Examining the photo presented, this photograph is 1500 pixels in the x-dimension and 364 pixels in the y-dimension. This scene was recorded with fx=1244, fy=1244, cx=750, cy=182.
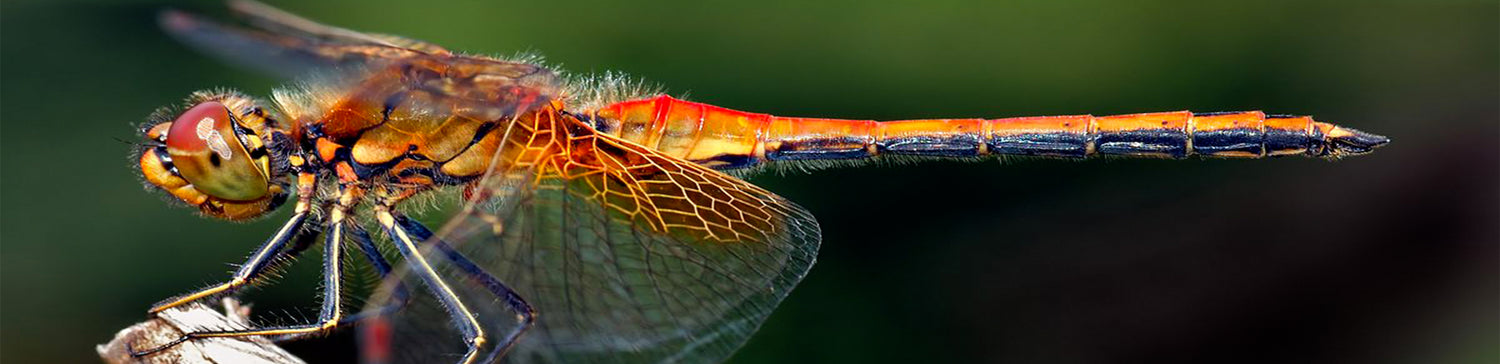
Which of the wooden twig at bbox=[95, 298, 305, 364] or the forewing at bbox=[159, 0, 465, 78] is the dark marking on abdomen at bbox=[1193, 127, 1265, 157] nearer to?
the forewing at bbox=[159, 0, 465, 78]

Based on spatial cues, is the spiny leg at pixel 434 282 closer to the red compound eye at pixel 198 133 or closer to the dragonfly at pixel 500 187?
the dragonfly at pixel 500 187

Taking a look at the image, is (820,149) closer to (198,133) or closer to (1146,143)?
(1146,143)

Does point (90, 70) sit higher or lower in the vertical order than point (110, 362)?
higher

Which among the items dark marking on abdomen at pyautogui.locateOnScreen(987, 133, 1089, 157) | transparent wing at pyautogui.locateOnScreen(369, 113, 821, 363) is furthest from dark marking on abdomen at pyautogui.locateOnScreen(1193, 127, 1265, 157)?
transparent wing at pyautogui.locateOnScreen(369, 113, 821, 363)

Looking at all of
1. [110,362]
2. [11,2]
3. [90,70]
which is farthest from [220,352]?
[11,2]

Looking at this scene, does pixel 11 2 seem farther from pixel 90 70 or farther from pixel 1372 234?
pixel 1372 234

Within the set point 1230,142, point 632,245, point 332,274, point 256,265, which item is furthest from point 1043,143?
point 256,265

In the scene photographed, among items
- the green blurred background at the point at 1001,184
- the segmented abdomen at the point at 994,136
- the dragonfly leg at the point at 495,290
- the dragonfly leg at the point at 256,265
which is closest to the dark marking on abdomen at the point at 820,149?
the segmented abdomen at the point at 994,136
